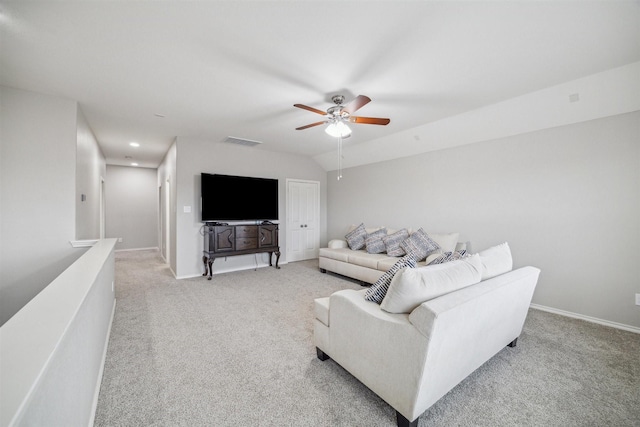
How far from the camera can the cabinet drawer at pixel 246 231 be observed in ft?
16.3

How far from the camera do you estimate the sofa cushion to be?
4238 mm

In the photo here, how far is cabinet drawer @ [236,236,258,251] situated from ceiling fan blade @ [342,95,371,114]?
323cm

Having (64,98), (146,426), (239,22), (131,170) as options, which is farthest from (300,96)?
(131,170)

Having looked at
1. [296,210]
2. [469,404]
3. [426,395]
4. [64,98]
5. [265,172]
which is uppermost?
[64,98]

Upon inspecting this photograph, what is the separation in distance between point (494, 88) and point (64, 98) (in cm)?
496

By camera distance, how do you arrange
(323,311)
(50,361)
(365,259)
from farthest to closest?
(365,259) < (323,311) < (50,361)

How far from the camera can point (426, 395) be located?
1483 millimetres

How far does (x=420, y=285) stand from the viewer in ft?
5.14

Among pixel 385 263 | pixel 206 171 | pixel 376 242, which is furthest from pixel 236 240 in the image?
pixel 385 263

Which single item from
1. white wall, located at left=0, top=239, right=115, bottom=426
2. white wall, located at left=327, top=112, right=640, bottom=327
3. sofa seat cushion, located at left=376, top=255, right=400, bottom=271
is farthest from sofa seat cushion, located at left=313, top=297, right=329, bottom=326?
white wall, located at left=327, top=112, right=640, bottom=327

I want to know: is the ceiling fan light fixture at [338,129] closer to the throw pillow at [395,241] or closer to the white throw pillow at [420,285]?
the white throw pillow at [420,285]

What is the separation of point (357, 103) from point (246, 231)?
339 centimetres

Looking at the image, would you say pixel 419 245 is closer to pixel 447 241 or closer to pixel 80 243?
pixel 447 241

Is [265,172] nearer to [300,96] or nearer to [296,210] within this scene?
[296,210]
